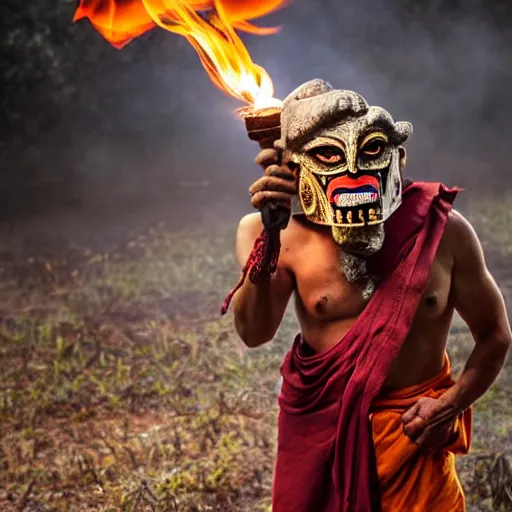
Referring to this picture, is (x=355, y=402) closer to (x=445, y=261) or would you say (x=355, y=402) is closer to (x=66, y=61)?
(x=445, y=261)

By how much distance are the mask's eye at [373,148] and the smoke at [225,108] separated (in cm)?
408

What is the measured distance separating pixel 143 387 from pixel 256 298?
7.37 feet

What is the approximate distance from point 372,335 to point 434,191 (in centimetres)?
35

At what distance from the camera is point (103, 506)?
2783mm

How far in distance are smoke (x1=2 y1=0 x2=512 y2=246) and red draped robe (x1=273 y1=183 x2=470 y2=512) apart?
405 cm

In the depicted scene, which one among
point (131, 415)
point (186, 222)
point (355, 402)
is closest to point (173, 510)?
point (131, 415)

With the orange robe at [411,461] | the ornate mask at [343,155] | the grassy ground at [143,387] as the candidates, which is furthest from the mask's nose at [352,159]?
the grassy ground at [143,387]

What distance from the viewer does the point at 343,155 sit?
1499 millimetres

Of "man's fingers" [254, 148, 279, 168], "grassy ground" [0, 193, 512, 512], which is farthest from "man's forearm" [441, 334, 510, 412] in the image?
"grassy ground" [0, 193, 512, 512]

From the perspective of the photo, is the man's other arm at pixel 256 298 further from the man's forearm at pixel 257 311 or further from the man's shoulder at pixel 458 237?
the man's shoulder at pixel 458 237

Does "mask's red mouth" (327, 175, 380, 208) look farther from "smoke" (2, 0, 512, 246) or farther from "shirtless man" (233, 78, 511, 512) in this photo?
"smoke" (2, 0, 512, 246)

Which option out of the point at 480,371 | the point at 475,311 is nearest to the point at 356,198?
the point at 475,311

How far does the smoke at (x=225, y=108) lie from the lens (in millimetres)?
5641

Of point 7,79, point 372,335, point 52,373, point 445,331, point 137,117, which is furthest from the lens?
point 137,117
